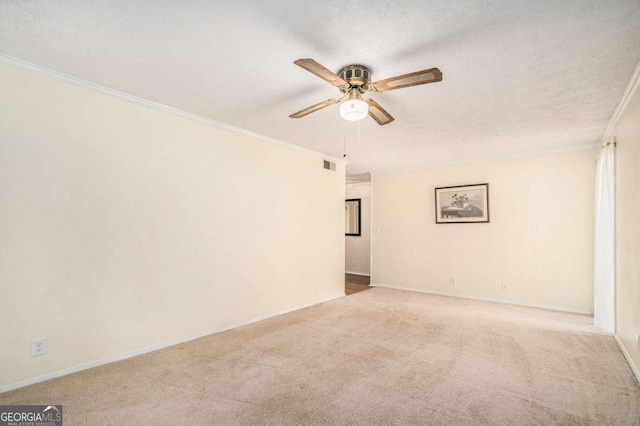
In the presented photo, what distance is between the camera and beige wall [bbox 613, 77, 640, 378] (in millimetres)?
2521

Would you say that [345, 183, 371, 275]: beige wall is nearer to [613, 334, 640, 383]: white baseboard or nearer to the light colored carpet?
the light colored carpet

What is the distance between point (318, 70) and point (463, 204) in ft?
14.4

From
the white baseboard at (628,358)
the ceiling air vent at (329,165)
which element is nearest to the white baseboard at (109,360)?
the ceiling air vent at (329,165)

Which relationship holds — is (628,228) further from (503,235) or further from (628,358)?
(503,235)

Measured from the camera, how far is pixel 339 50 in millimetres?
2111

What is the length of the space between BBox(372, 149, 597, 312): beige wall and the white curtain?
87 centimetres

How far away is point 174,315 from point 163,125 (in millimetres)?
1889

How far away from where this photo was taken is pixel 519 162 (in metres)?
4.95

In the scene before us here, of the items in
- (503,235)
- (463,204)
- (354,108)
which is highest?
(354,108)

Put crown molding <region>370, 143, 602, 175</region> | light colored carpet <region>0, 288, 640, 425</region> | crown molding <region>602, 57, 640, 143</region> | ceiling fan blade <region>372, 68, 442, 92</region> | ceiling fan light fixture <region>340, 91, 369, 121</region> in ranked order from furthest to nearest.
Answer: crown molding <region>370, 143, 602, 175</region>, crown molding <region>602, 57, 640, 143</region>, ceiling fan light fixture <region>340, 91, 369, 121</region>, light colored carpet <region>0, 288, 640, 425</region>, ceiling fan blade <region>372, 68, 442, 92</region>

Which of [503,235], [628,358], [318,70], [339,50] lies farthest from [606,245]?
[318,70]

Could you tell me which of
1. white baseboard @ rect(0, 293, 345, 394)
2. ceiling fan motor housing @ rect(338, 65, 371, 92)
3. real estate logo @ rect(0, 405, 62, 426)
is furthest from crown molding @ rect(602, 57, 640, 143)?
real estate logo @ rect(0, 405, 62, 426)

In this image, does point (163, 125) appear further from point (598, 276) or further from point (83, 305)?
point (598, 276)

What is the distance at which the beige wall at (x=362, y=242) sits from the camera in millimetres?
7973
